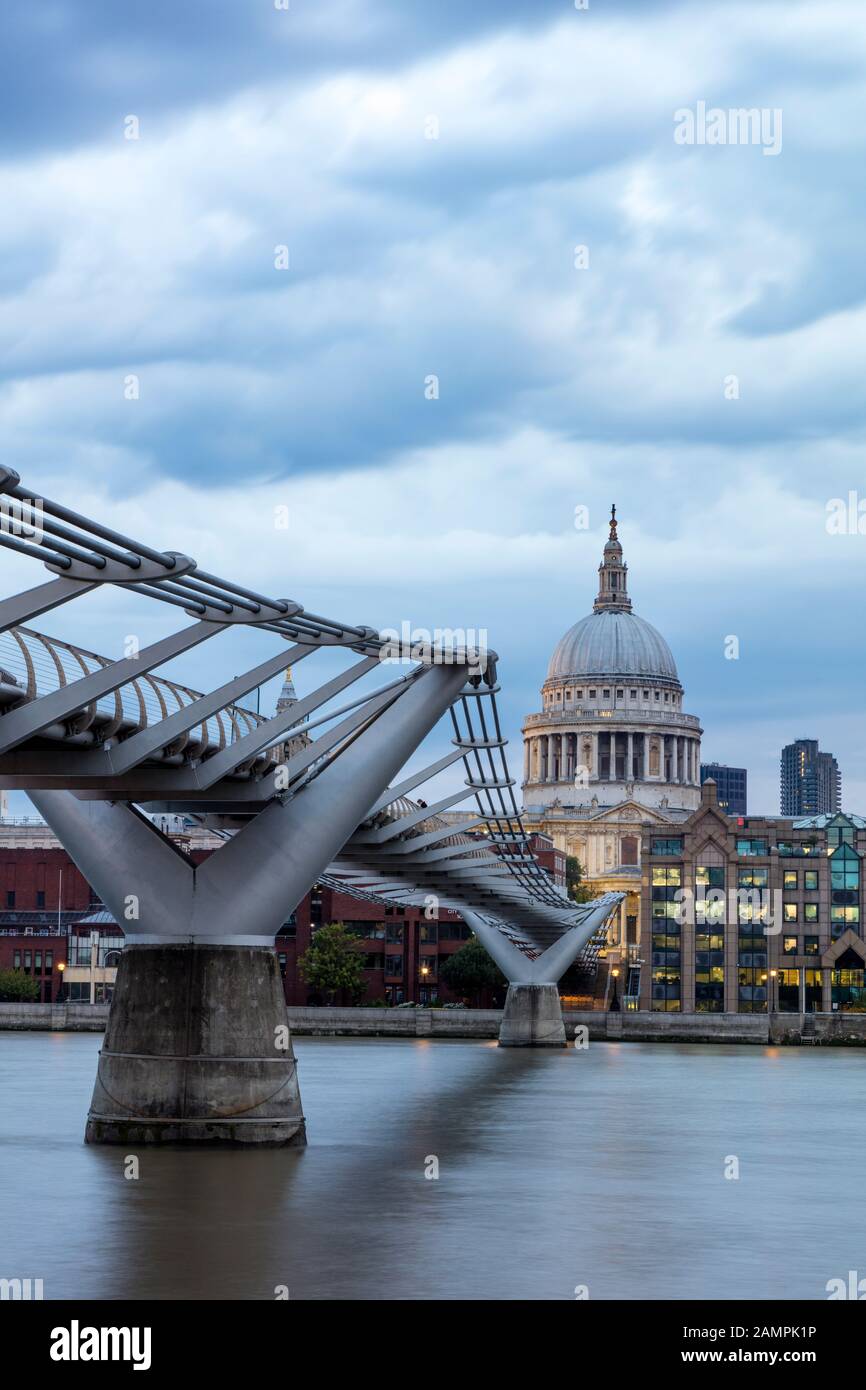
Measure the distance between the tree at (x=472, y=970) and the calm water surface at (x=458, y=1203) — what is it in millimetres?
55109

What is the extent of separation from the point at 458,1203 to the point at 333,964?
78.8 metres

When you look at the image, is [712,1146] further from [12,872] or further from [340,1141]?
[12,872]

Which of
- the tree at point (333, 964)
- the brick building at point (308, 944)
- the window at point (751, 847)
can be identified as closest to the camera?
the tree at point (333, 964)

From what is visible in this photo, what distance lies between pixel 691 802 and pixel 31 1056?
11331cm

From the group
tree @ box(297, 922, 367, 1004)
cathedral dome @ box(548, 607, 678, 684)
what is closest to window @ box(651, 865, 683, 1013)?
tree @ box(297, 922, 367, 1004)

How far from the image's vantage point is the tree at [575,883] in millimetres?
148375

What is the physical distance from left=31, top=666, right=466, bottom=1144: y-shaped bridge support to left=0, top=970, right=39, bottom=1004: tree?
248ft

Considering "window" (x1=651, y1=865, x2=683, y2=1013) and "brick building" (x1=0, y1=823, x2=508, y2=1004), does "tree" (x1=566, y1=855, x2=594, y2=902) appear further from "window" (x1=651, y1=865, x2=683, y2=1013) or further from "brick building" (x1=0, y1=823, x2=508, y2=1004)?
"brick building" (x1=0, y1=823, x2=508, y2=1004)

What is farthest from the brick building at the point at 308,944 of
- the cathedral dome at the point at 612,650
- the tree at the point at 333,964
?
the cathedral dome at the point at 612,650

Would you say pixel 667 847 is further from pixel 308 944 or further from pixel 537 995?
pixel 537 995

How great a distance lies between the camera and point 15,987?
109188mm

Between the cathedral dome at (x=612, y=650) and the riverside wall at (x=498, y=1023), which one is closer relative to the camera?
the riverside wall at (x=498, y=1023)

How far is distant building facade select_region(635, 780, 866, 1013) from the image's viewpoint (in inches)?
4417
